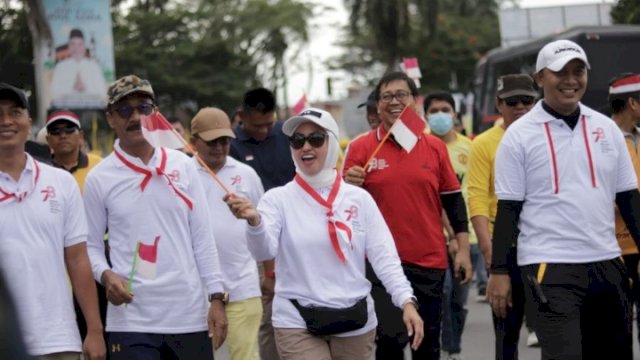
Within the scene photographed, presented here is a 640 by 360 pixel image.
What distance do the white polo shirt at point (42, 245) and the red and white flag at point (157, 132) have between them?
512 millimetres

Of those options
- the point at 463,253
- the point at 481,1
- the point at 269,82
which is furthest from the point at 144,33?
the point at 463,253

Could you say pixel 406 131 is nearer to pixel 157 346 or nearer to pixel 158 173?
pixel 158 173

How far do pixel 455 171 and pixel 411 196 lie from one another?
Result: 3.50 metres

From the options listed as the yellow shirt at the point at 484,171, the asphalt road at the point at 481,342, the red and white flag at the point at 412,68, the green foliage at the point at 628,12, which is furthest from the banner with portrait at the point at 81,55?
the yellow shirt at the point at 484,171

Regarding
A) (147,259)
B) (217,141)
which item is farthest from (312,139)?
(217,141)

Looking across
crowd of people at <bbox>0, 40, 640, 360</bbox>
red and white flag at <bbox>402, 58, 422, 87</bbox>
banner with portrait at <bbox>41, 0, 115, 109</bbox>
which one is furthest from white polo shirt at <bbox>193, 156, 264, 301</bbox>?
banner with portrait at <bbox>41, 0, 115, 109</bbox>

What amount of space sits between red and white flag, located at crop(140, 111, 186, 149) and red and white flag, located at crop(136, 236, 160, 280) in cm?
43

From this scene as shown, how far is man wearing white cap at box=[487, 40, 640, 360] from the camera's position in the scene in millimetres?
5902

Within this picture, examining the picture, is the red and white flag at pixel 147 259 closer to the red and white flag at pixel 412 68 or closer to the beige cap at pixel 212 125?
the beige cap at pixel 212 125

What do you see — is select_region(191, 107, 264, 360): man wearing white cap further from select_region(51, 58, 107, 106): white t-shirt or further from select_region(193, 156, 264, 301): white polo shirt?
select_region(51, 58, 107, 106): white t-shirt

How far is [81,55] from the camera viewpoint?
43.6m

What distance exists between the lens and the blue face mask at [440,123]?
10.7 m

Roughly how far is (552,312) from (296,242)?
1220mm

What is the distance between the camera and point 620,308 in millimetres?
5980
